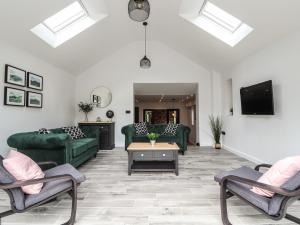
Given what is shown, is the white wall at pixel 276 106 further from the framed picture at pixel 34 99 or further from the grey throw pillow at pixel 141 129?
the framed picture at pixel 34 99

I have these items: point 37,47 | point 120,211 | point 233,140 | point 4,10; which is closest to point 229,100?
point 233,140

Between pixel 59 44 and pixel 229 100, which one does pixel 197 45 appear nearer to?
pixel 229 100

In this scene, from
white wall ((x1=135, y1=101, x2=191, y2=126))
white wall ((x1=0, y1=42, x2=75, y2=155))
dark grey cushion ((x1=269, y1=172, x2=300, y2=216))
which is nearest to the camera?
dark grey cushion ((x1=269, y1=172, x2=300, y2=216))

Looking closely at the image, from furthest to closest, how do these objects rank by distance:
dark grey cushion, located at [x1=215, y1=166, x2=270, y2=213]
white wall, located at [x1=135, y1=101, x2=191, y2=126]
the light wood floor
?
white wall, located at [x1=135, y1=101, x2=191, y2=126]
the light wood floor
dark grey cushion, located at [x1=215, y1=166, x2=270, y2=213]

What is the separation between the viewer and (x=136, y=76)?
21.7 ft

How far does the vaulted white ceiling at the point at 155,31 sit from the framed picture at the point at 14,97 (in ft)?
2.97

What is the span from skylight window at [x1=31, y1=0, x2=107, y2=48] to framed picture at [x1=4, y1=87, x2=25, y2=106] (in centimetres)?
123

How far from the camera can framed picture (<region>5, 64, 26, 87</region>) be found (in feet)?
11.3

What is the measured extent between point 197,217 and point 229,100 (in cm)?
475

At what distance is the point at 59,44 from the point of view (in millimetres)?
4379

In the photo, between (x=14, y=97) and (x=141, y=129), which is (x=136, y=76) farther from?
(x=14, y=97)

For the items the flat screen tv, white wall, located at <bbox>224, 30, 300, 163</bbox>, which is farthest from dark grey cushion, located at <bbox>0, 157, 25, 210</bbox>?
the flat screen tv

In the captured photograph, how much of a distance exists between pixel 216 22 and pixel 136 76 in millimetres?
3160

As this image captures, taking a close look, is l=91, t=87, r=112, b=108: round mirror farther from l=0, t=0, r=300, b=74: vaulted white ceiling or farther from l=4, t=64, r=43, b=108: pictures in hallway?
l=4, t=64, r=43, b=108: pictures in hallway
